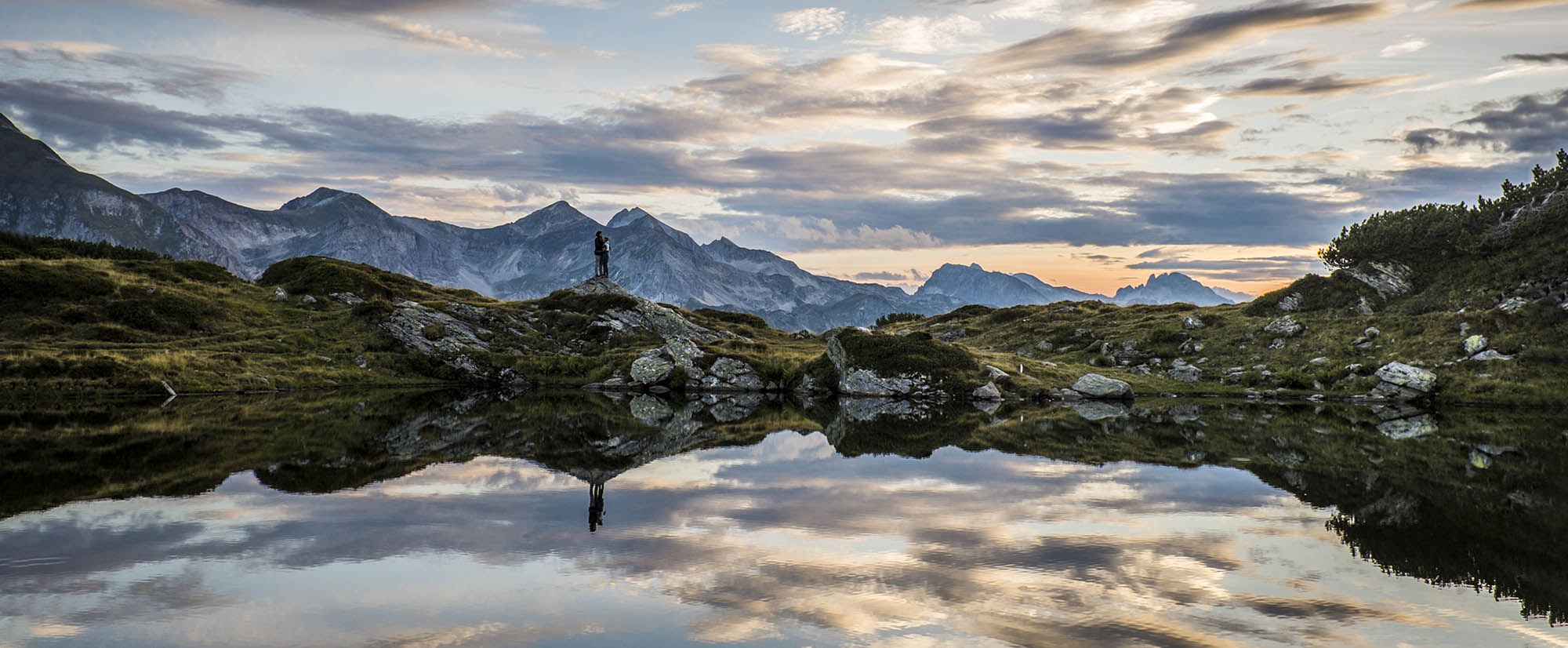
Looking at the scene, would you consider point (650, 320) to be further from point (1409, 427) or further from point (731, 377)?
point (1409, 427)

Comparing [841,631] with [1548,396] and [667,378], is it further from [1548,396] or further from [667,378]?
[1548,396]

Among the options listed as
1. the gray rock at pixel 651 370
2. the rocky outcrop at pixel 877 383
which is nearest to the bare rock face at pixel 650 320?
the gray rock at pixel 651 370

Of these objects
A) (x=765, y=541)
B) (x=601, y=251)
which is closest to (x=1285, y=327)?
(x=601, y=251)

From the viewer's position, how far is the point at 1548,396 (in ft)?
191

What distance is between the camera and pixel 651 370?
76312 millimetres

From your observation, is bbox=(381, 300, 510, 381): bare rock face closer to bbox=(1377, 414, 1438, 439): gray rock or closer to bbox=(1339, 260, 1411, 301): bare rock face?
bbox=(1377, 414, 1438, 439): gray rock

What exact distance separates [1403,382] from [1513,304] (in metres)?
17.2

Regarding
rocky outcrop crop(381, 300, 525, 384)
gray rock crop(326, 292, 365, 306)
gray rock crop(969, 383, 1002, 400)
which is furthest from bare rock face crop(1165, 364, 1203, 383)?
gray rock crop(326, 292, 365, 306)

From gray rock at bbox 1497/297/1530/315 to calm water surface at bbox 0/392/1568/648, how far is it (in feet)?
127

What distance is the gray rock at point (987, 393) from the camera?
6788 centimetres

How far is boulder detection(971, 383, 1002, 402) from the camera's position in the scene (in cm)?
6788

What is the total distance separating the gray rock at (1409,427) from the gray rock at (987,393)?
85.5 ft

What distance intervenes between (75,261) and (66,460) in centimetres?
7619

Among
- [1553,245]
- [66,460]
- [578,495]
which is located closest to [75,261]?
[66,460]
